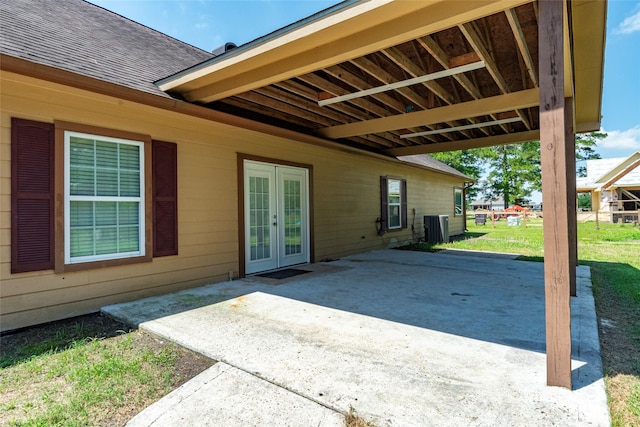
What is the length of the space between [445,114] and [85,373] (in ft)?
18.8

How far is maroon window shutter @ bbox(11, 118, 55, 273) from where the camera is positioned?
3385 mm

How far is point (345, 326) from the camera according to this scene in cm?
335

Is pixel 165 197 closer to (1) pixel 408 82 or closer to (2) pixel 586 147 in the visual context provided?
(1) pixel 408 82

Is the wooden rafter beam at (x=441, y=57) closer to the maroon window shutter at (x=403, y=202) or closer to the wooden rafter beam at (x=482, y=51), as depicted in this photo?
the wooden rafter beam at (x=482, y=51)

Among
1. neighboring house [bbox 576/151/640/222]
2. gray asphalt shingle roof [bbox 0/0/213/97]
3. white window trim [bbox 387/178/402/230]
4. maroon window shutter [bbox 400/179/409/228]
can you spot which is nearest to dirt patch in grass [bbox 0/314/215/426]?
gray asphalt shingle roof [bbox 0/0/213/97]

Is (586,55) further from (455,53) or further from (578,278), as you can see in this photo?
(578,278)

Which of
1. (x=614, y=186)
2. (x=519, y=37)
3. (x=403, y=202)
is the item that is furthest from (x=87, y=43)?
(x=614, y=186)

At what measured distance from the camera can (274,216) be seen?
21.0 feet

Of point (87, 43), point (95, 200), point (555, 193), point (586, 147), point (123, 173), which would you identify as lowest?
point (555, 193)

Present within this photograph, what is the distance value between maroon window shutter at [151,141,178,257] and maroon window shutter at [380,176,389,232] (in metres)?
6.24

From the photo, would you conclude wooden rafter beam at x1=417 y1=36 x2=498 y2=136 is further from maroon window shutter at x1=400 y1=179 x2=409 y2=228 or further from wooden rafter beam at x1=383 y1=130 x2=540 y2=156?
maroon window shutter at x1=400 y1=179 x2=409 y2=228

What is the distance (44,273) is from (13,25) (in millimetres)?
2766

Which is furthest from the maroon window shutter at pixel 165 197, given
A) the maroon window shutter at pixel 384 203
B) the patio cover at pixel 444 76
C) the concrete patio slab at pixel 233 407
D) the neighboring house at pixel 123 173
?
the maroon window shutter at pixel 384 203

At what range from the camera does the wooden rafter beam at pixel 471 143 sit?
7469mm
